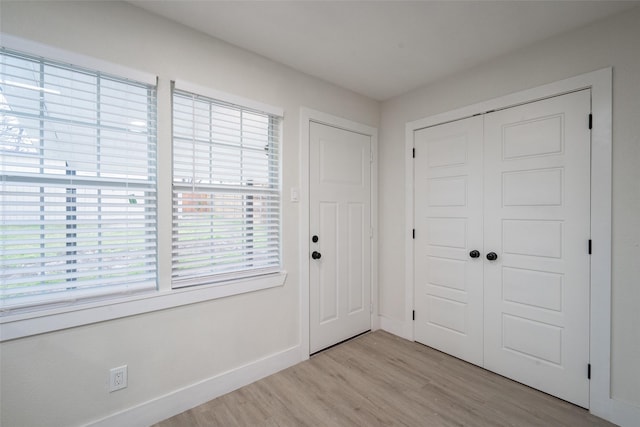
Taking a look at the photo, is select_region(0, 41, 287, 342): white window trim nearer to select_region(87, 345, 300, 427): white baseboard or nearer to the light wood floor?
select_region(87, 345, 300, 427): white baseboard

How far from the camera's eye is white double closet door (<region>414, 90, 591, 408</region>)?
6.31 ft

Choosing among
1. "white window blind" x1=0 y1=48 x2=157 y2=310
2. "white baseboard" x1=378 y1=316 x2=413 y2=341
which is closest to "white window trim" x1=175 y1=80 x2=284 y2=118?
"white window blind" x1=0 y1=48 x2=157 y2=310

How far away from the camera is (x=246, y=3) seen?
1667mm

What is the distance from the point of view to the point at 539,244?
81.8 inches

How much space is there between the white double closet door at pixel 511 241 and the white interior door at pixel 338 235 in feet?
1.84

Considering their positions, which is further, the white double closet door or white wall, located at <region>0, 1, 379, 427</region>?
the white double closet door

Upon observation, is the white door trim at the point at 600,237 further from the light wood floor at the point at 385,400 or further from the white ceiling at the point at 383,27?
the white ceiling at the point at 383,27

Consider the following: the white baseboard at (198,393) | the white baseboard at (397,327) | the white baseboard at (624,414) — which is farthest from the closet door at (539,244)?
the white baseboard at (198,393)

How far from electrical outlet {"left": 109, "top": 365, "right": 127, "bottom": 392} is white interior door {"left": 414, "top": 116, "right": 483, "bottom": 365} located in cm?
251

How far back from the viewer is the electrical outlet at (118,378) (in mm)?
1598

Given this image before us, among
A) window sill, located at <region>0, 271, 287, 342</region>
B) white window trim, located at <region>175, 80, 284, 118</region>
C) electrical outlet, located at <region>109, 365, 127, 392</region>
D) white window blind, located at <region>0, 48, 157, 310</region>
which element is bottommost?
electrical outlet, located at <region>109, 365, 127, 392</region>

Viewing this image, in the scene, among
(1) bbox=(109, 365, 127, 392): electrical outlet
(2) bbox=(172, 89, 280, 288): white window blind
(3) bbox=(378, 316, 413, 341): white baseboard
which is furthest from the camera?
(3) bbox=(378, 316, 413, 341): white baseboard

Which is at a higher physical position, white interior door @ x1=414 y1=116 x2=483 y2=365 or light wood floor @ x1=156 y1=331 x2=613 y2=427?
white interior door @ x1=414 y1=116 x2=483 y2=365

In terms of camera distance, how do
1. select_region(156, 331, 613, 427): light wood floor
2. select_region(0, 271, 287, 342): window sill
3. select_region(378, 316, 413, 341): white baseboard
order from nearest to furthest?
1. select_region(0, 271, 287, 342): window sill
2. select_region(156, 331, 613, 427): light wood floor
3. select_region(378, 316, 413, 341): white baseboard
